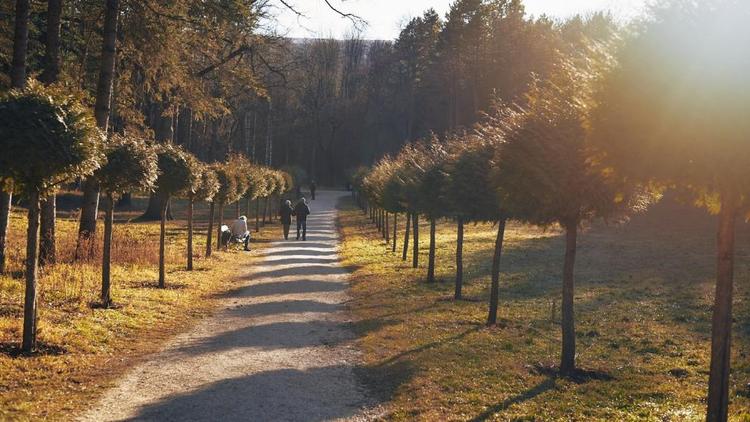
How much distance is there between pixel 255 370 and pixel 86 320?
3.59 meters

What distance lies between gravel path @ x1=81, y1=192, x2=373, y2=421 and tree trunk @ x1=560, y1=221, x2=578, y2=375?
2.84 meters

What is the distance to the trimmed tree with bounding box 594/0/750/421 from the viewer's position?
5551mm

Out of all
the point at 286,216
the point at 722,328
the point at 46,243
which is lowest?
the point at 46,243

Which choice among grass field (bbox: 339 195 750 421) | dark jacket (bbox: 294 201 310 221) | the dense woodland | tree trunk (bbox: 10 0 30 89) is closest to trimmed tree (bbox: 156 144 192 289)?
the dense woodland

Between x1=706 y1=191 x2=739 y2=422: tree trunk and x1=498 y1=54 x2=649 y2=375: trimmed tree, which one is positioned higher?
x1=498 y1=54 x2=649 y2=375: trimmed tree

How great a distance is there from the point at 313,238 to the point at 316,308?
1919 cm

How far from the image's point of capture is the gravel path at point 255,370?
7438 mm

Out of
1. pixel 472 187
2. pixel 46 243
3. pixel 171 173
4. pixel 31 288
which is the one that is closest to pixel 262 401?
pixel 31 288

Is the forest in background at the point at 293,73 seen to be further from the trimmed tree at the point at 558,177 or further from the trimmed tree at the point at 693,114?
the trimmed tree at the point at 693,114

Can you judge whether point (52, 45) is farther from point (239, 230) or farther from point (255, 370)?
point (239, 230)

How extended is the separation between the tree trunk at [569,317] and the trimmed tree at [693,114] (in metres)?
3.44

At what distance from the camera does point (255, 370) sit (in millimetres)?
9195

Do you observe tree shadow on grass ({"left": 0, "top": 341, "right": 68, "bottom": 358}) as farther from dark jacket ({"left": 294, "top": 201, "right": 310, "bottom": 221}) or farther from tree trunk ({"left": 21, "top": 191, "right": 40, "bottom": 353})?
dark jacket ({"left": 294, "top": 201, "right": 310, "bottom": 221})

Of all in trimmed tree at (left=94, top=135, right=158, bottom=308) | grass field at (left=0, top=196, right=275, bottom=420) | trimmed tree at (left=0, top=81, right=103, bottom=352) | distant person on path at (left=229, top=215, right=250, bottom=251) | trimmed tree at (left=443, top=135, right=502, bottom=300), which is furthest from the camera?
distant person on path at (left=229, top=215, right=250, bottom=251)
